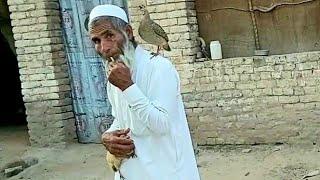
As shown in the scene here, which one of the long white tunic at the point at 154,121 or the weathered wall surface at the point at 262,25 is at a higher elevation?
the weathered wall surface at the point at 262,25

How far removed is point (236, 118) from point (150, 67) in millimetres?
4581

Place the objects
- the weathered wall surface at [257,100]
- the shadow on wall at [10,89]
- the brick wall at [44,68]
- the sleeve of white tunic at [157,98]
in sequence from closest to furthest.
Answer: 1. the sleeve of white tunic at [157,98]
2. the weathered wall surface at [257,100]
3. the brick wall at [44,68]
4. the shadow on wall at [10,89]

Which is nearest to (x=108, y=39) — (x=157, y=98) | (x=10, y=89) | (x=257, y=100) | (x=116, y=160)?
(x=157, y=98)

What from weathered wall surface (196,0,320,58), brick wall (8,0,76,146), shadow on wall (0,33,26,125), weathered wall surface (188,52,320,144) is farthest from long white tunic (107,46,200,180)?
shadow on wall (0,33,26,125)

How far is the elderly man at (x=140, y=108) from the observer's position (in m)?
2.40

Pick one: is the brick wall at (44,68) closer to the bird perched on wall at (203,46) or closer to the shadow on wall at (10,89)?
the bird perched on wall at (203,46)

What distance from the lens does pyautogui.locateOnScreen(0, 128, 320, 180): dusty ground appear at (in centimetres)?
599

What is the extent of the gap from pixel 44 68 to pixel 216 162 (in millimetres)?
2653

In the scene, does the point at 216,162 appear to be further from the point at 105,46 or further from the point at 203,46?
the point at 105,46

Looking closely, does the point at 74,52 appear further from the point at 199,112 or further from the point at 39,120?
the point at 199,112

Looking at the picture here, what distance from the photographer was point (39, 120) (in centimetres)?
790

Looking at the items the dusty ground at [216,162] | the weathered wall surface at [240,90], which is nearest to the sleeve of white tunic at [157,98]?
the dusty ground at [216,162]

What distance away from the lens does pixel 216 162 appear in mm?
6559

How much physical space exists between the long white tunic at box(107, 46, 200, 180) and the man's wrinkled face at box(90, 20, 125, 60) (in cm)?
12
